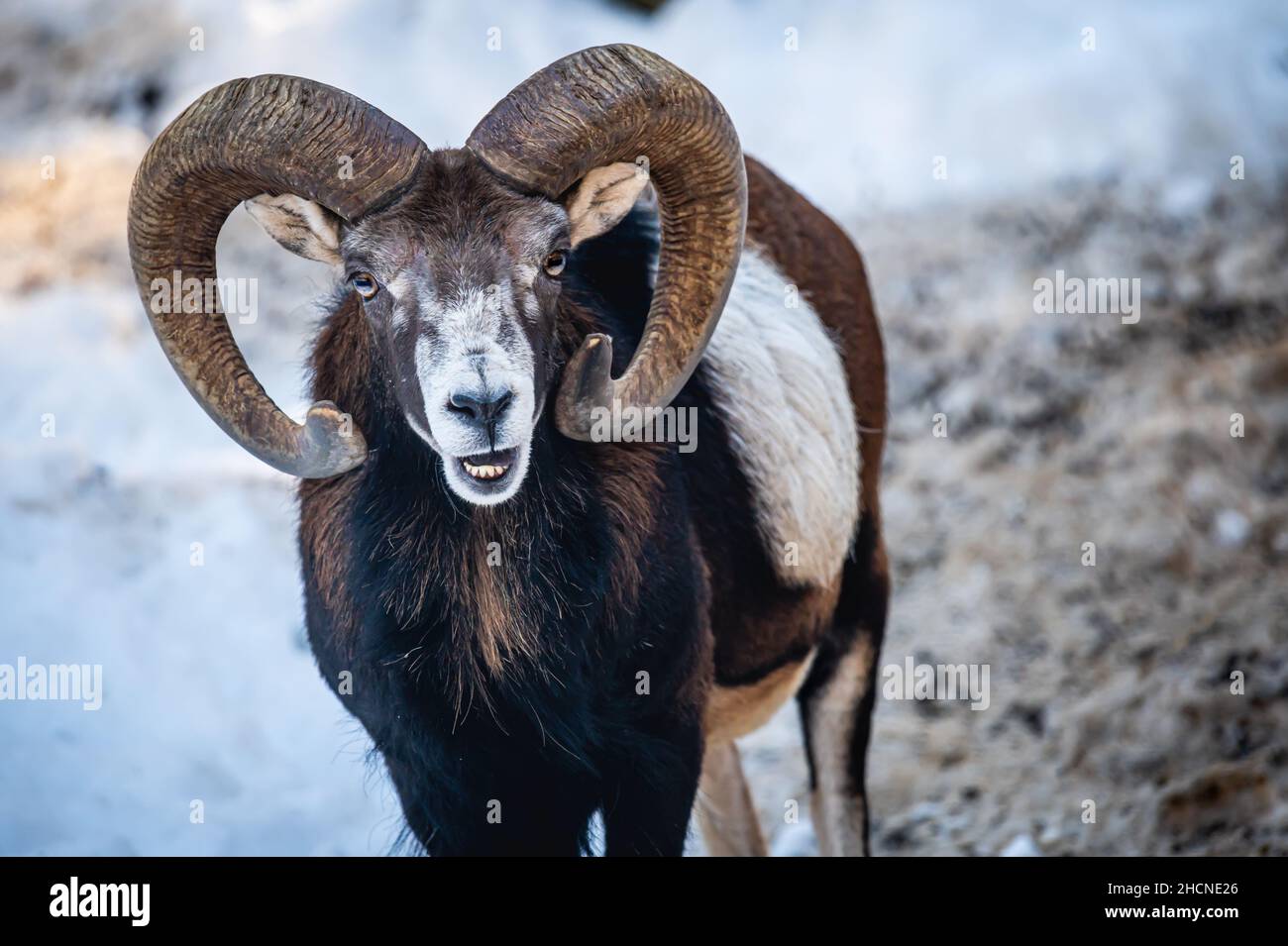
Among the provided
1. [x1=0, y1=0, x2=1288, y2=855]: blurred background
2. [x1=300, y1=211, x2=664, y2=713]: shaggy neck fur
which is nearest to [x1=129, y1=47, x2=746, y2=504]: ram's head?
[x1=300, y1=211, x2=664, y2=713]: shaggy neck fur

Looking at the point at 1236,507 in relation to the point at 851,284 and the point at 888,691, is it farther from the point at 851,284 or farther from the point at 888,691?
the point at 851,284

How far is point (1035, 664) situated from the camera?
7922mm

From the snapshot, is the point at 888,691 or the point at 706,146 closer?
the point at 706,146

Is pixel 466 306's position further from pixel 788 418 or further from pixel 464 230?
→ pixel 788 418

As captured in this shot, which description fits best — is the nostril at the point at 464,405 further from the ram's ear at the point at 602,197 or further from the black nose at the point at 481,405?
the ram's ear at the point at 602,197

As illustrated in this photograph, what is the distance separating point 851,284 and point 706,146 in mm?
1809

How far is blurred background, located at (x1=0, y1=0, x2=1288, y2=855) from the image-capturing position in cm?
679

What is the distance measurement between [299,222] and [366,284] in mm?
292

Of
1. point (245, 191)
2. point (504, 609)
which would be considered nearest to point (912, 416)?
point (504, 609)

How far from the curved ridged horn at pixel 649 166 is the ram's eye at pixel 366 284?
0.45m

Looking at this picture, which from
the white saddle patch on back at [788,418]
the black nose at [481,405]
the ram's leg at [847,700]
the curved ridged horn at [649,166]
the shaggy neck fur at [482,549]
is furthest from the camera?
the ram's leg at [847,700]

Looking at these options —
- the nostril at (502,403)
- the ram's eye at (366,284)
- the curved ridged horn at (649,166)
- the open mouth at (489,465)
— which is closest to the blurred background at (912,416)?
the ram's eye at (366,284)

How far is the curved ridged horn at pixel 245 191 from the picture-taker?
374 cm
